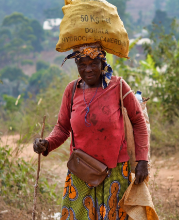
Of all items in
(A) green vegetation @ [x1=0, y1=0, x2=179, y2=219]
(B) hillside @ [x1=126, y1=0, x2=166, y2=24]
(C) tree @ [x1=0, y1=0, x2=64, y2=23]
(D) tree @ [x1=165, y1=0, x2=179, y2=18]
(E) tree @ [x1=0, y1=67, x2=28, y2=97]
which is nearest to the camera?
(A) green vegetation @ [x1=0, y1=0, x2=179, y2=219]

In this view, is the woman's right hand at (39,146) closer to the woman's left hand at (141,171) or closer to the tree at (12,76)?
the woman's left hand at (141,171)

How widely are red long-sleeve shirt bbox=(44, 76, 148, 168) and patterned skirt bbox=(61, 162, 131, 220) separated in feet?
0.32

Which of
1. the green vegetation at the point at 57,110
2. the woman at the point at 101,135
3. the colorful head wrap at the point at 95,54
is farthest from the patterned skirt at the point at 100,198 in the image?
the green vegetation at the point at 57,110

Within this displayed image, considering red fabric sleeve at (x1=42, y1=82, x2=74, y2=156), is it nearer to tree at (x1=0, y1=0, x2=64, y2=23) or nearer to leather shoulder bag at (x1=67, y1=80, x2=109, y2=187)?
leather shoulder bag at (x1=67, y1=80, x2=109, y2=187)

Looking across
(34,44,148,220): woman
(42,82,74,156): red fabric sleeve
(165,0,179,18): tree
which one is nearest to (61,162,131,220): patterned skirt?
(34,44,148,220): woman

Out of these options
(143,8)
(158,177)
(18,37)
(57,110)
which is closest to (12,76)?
(18,37)

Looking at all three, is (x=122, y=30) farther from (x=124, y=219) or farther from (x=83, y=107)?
(x=124, y=219)

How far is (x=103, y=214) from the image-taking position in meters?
2.00

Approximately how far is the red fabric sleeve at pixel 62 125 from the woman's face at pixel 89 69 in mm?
185

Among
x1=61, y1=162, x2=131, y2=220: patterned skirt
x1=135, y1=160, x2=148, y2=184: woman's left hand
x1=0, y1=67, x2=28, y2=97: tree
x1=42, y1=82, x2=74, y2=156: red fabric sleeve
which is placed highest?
x1=0, y1=67, x2=28, y2=97: tree

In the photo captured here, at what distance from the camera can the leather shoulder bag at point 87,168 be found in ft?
6.44

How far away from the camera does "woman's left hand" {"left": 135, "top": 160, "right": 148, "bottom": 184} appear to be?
200 centimetres

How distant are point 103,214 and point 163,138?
4832 mm

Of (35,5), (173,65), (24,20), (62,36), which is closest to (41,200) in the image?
(62,36)
